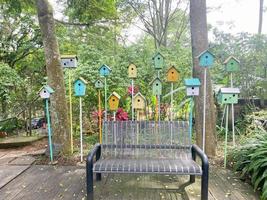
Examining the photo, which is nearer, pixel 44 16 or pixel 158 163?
pixel 158 163

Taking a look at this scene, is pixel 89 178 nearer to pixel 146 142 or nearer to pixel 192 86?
pixel 146 142


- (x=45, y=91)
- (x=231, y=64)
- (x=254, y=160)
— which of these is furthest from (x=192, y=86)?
(x=45, y=91)

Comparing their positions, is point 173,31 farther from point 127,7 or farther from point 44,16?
point 44,16

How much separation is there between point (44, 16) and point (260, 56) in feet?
16.9

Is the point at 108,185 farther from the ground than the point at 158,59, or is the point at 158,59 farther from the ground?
the point at 158,59

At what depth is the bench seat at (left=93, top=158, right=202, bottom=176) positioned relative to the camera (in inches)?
108

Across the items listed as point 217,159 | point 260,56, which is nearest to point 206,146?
point 217,159

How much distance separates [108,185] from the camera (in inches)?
133

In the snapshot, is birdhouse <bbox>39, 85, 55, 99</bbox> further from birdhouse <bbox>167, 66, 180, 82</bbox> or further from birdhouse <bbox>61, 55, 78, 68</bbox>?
birdhouse <bbox>167, 66, 180, 82</bbox>

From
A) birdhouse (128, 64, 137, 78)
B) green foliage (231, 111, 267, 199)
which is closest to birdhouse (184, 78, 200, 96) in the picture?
birdhouse (128, 64, 137, 78)

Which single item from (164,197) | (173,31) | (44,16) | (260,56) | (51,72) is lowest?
(164,197)

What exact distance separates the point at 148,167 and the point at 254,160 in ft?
5.01

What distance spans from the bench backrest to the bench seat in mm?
303

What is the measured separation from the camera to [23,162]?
433 cm
